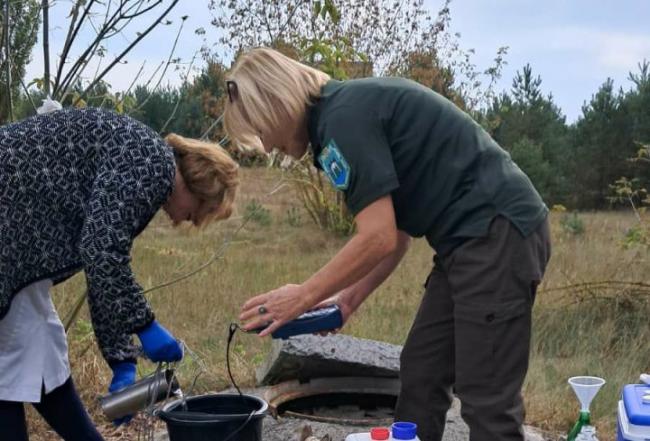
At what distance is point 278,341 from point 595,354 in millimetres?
2626

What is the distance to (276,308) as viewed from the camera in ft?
9.00

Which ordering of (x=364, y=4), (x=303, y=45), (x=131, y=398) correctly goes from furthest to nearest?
1. (x=364, y=4)
2. (x=303, y=45)
3. (x=131, y=398)

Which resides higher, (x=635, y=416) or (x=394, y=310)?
(x=635, y=416)

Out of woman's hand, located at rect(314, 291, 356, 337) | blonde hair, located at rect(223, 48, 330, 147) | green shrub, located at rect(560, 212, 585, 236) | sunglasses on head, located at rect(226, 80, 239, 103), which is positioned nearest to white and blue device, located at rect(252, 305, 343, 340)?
woman's hand, located at rect(314, 291, 356, 337)

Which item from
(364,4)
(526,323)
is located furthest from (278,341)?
(364,4)

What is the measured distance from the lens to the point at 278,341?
4.29 m

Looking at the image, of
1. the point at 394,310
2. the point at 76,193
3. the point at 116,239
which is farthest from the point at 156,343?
the point at 394,310

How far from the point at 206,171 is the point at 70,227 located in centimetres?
45

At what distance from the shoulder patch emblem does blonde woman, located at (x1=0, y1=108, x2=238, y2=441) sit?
0.46 m

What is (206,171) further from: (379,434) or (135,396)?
(379,434)

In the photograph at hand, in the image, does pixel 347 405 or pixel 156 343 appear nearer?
pixel 156 343

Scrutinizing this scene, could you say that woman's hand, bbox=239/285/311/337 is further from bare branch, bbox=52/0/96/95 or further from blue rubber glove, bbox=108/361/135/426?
bare branch, bbox=52/0/96/95

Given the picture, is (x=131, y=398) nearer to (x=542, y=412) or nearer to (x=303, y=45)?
(x=542, y=412)

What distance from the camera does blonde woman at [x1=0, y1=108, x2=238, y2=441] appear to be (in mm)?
2701
